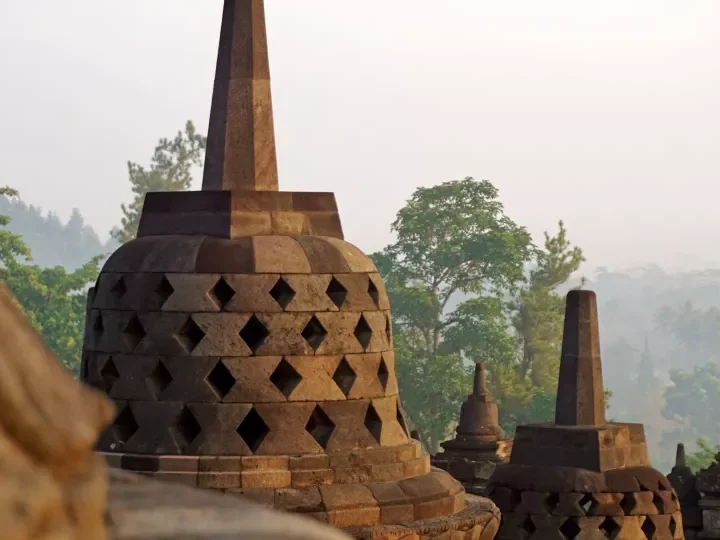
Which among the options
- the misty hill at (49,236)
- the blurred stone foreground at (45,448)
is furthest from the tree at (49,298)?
the misty hill at (49,236)

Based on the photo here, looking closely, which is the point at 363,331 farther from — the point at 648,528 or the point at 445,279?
the point at 445,279

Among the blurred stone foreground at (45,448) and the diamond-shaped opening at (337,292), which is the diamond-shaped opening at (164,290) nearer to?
the diamond-shaped opening at (337,292)

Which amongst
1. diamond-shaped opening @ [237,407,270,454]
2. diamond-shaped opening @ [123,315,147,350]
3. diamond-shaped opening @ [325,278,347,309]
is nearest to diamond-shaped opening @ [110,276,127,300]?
diamond-shaped opening @ [123,315,147,350]

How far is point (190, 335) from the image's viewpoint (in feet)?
29.5

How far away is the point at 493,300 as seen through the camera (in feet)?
156

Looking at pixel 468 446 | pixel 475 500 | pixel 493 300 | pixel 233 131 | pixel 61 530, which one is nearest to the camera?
pixel 61 530

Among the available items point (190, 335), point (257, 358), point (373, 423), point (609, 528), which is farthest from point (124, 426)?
point (609, 528)

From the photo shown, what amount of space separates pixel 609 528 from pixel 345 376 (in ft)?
15.4

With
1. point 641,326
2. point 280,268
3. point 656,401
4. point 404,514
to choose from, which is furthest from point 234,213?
point 641,326

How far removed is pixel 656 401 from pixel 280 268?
122554 mm

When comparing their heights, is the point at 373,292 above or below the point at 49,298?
below

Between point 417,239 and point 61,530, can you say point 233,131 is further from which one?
point 417,239

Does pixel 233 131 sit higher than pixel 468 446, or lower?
higher

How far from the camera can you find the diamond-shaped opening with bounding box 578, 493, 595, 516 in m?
13.0
